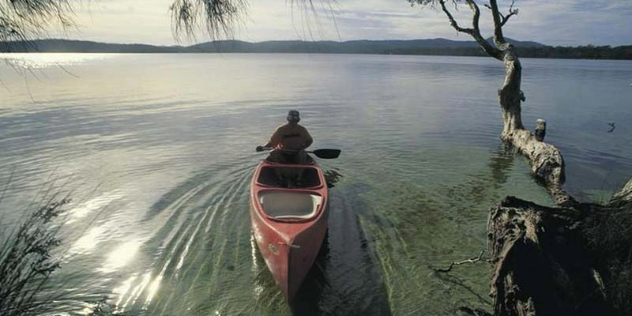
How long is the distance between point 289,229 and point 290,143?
536 centimetres

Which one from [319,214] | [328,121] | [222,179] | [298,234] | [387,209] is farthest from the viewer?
[328,121]

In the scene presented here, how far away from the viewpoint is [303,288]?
23.1 ft

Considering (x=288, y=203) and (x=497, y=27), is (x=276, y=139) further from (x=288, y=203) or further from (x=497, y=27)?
(x=497, y=27)

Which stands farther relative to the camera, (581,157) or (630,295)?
(581,157)

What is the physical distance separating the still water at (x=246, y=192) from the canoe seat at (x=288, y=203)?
0.92m

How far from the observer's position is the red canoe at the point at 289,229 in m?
6.46

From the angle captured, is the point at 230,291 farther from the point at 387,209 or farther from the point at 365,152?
the point at 365,152

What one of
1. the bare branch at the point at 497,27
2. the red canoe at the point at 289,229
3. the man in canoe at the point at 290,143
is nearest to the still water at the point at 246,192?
the red canoe at the point at 289,229

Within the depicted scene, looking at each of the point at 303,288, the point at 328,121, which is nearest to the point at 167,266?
the point at 303,288

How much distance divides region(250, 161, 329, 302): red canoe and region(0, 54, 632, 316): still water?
541 mm

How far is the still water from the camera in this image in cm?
702

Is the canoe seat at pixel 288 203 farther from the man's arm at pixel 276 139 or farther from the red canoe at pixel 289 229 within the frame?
the man's arm at pixel 276 139

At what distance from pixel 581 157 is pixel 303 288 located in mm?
15249

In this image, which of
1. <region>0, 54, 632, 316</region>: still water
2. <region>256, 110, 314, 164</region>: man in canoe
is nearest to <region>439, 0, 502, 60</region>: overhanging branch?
<region>0, 54, 632, 316</region>: still water
